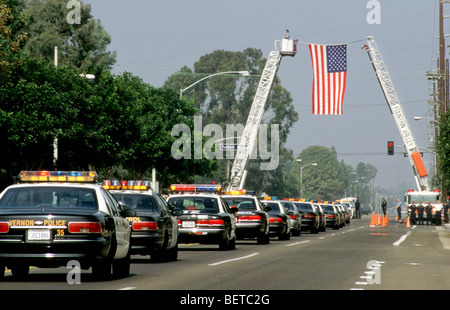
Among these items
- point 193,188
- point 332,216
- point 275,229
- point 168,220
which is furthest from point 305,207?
point 168,220

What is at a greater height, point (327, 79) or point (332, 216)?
point (327, 79)

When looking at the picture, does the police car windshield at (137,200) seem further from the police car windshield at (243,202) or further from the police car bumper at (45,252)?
the police car windshield at (243,202)

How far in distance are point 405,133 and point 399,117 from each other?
142 cm

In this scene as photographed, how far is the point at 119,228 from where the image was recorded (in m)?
15.4

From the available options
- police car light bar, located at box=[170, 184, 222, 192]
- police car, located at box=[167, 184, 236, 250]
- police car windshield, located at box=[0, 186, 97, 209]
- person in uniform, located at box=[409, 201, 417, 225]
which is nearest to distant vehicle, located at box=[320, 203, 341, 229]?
person in uniform, located at box=[409, 201, 417, 225]

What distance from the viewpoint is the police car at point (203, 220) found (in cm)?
2498

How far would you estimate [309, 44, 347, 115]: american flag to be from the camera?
58.6 metres

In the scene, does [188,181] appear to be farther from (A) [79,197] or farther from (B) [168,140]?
(A) [79,197]

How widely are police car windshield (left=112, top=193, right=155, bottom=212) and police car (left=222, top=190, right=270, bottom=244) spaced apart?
10.0 meters

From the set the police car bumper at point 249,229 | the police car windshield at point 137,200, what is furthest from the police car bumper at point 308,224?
the police car windshield at point 137,200

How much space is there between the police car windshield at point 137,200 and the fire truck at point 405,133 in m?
54.8

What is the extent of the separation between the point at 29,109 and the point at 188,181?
38.8 m

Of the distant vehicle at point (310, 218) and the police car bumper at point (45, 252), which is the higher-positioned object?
the police car bumper at point (45, 252)

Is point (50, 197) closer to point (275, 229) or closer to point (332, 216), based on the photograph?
point (275, 229)
